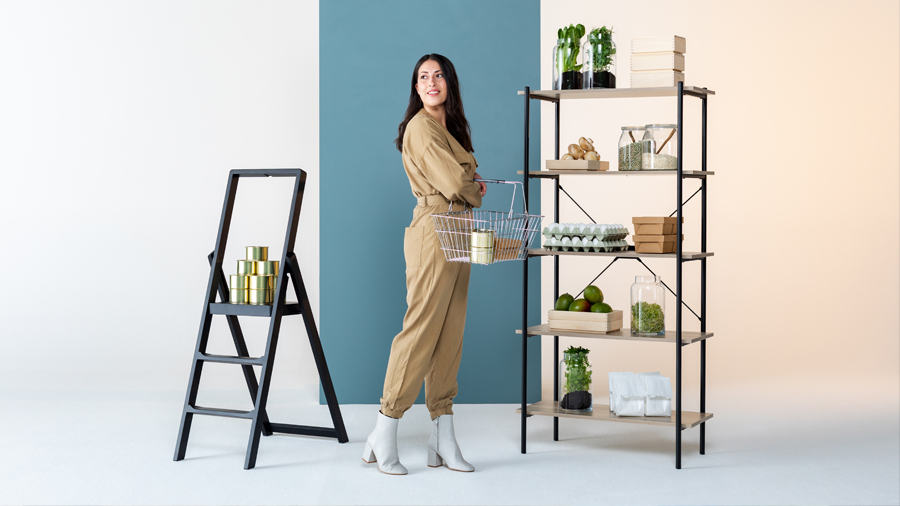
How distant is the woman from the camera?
3355mm

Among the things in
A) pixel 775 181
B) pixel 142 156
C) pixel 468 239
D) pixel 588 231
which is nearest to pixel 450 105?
pixel 468 239

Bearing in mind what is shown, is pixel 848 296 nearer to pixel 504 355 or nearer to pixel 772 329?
pixel 772 329

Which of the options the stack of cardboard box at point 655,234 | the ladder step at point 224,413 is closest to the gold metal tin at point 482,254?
the stack of cardboard box at point 655,234

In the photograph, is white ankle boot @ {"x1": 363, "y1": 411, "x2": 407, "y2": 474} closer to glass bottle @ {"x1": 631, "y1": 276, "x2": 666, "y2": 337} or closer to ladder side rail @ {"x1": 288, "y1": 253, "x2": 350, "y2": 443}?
ladder side rail @ {"x1": 288, "y1": 253, "x2": 350, "y2": 443}

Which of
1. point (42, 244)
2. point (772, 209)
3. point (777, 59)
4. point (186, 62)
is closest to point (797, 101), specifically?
point (777, 59)

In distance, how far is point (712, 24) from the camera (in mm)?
6047

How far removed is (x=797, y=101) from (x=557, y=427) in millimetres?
3494

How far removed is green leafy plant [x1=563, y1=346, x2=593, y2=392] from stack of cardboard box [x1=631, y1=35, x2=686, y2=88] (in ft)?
4.03

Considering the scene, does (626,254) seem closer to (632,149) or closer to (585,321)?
(585,321)

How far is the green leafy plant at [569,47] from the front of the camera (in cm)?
370

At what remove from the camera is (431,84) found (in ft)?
11.2

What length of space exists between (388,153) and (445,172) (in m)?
1.53

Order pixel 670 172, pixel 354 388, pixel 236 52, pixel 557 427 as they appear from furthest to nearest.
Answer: pixel 236 52, pixel 354 388, pixel 557 427, pixel 670 172

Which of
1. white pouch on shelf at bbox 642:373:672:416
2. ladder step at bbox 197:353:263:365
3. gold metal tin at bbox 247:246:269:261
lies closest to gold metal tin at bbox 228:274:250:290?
gold metal tin at bbox 247:246:269:261
